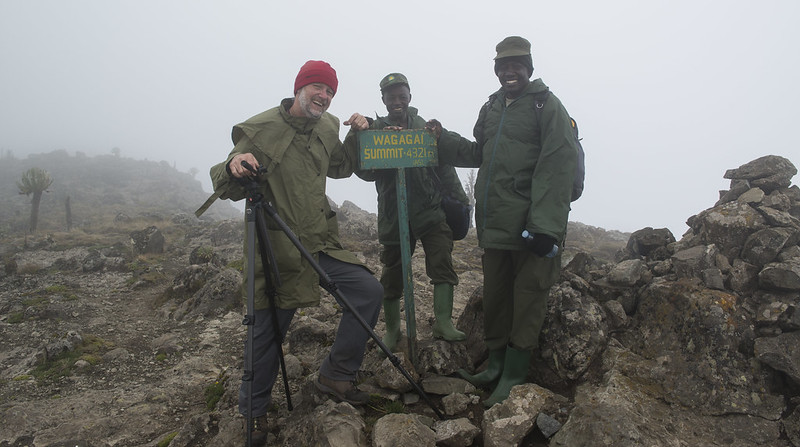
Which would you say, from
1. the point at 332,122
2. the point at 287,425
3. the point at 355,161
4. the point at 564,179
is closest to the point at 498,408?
the point at 287,425

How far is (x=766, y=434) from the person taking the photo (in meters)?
3.68

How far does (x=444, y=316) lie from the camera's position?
5988mm

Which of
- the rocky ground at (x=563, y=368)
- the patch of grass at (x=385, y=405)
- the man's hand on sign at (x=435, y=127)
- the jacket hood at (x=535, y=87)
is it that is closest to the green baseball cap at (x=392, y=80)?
the man's hand on sign at (x=435, y=127)

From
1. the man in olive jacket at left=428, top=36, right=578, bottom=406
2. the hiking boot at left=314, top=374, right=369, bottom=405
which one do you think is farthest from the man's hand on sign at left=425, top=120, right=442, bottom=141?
the hiking boot at left=314, top=374, right=369, bottom=405

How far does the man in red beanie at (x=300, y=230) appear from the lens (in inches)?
165

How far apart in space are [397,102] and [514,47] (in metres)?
1.77

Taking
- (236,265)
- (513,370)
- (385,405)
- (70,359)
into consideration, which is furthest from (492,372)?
(236,265)

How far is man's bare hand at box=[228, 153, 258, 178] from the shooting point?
12.7 feet

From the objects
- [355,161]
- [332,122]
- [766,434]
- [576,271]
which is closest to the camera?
[766,434]

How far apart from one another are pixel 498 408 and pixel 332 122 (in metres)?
3.54

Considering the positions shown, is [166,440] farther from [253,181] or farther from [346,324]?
[253,181]

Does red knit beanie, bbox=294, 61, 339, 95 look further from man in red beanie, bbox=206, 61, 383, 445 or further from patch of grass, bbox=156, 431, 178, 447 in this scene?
patch of grass, bbox=156, 431, 178, 447

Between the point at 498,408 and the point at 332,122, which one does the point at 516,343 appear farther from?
the point at 332,122

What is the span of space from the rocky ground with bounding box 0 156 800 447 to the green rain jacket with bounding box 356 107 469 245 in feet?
4.96
